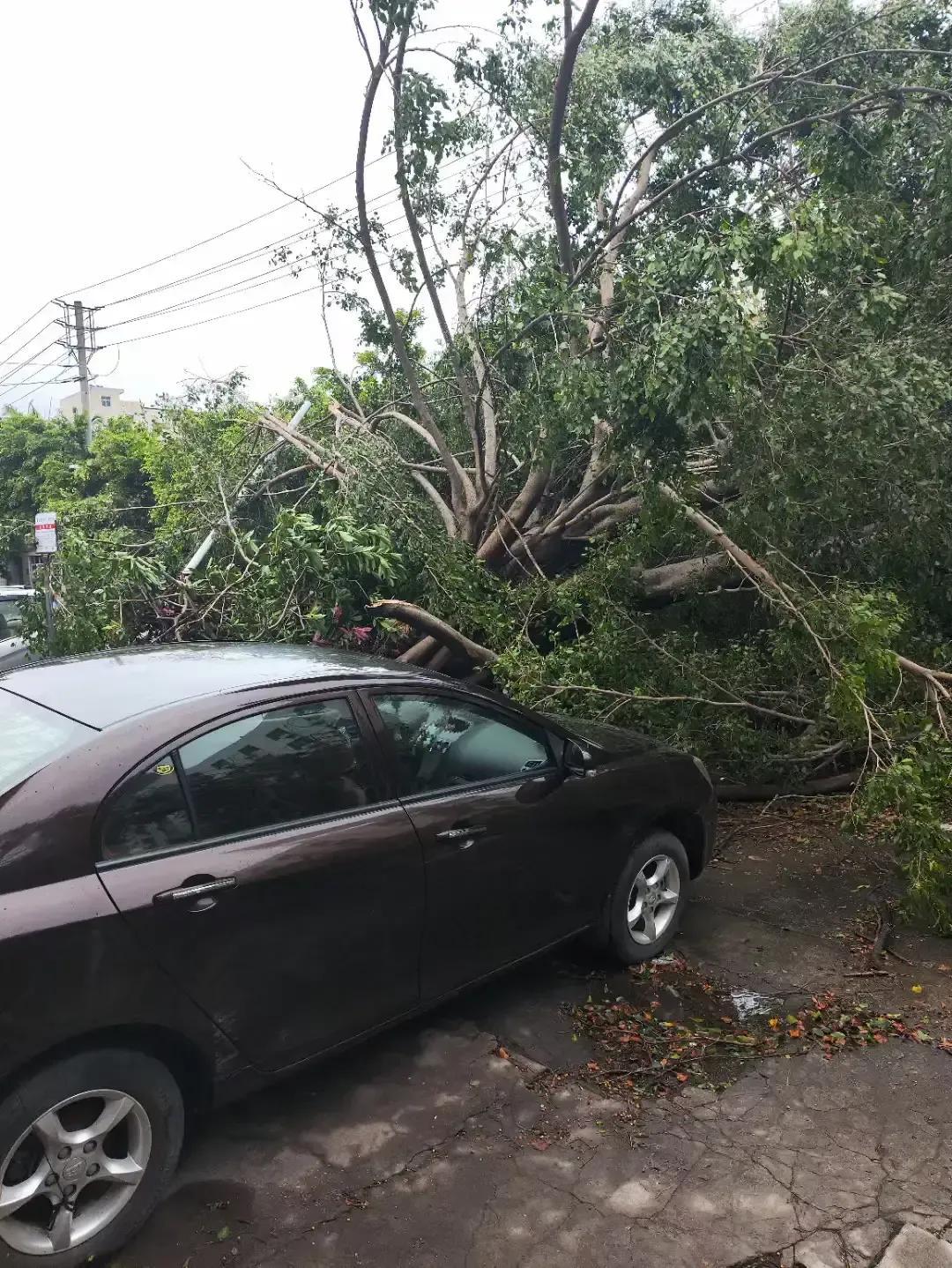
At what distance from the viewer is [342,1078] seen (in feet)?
10.8

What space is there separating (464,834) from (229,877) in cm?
91

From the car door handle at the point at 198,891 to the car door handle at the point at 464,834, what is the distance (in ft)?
2.66

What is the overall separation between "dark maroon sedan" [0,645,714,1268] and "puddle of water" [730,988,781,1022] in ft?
1.70

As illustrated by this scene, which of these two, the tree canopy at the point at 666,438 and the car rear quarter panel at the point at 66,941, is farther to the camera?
the tree canopy at the point at 666,438

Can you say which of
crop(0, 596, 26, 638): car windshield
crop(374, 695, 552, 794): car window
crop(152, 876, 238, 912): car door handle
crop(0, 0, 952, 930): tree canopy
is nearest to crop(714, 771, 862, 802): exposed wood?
crop(0, 0, 952, 930): tree canopy

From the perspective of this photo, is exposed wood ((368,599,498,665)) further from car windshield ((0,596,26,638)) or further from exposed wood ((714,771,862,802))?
car windshield ((0,596,26,638))

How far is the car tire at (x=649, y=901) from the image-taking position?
3.95 metres

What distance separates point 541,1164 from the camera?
9.38 ft

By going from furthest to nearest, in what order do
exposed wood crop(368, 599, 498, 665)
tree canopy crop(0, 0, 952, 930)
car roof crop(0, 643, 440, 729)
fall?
exposed wood crop(368, 599, 498, 665)
tree canopy crop(0, 0, 952, 930)
car roof crop(0, 643, 440, 729)

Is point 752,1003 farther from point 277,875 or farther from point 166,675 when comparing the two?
point 166,675

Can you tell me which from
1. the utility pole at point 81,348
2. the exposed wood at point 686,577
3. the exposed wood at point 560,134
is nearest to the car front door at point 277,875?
the exposed wood at point 686,577

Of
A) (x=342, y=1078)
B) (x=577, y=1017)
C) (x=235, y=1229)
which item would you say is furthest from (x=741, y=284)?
(x=235, y=1229)

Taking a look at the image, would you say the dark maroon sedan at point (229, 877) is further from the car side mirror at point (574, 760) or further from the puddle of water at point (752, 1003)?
the puddle of water at point (752, 1003)

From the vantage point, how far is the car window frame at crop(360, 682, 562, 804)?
3.24 meters
